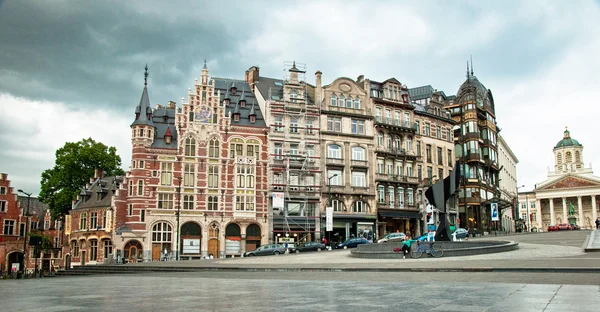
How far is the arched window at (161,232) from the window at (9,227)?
1033 inches

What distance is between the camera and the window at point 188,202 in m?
55.9

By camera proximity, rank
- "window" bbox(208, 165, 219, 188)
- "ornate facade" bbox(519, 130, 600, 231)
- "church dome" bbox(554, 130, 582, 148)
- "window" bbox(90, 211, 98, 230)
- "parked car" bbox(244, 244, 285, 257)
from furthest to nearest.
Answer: "church dome" bbox(554, 130, 582, 148) → "ornate facade" bbox(519, 130, 600, 231) → "window" bbox(208, 165, 219, 188) → "window" bbox(90, 211, 98, 230) → "parked car" bbox(244, 244, 285, 257)

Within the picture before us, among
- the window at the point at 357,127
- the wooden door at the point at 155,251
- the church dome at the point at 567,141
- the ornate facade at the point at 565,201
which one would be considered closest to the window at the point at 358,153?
the window at the point at 357,127

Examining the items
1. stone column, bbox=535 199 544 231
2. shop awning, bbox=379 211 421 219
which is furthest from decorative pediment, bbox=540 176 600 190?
shop awning, bbox=379 211 421 219

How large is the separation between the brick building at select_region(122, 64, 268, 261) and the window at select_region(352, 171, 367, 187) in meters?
11.0

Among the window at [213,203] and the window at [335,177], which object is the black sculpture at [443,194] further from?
the window at [213,203]

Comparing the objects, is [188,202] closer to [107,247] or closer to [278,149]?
[107,247]

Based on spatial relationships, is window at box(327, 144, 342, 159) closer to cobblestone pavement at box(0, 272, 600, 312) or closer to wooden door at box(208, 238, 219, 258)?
wooden door at box(208, 238, 219, 258)

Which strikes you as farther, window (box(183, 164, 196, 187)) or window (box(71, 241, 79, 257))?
window (box(71, 241, 79, 257))

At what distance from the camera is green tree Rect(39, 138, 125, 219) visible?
66.4 meters

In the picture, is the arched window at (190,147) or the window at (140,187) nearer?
the window at (140,187)

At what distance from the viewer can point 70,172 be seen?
6706cm

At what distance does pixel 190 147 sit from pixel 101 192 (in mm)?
11393

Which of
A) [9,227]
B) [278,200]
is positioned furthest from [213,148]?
[9,227]
